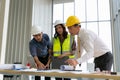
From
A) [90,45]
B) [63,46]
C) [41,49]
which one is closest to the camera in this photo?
[90,45]

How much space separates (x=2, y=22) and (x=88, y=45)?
1.72 metres

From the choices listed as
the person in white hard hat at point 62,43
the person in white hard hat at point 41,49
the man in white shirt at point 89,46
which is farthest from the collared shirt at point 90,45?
the person in white hard hat at point 41,49

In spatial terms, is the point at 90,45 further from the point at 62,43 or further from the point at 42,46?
the point at 42,46

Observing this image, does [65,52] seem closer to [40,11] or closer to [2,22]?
[2,22]

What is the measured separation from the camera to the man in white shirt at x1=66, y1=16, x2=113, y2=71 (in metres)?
1.89

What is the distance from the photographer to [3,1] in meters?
3.05

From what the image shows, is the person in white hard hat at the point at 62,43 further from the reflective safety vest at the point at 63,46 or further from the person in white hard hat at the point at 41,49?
the person in white hard hat at the point at 41,49

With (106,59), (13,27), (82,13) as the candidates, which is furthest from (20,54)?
(106,59)

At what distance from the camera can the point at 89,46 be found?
193 centimetres

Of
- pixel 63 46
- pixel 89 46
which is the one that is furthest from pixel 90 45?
pixel 63 46

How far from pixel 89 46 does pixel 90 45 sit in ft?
0.05

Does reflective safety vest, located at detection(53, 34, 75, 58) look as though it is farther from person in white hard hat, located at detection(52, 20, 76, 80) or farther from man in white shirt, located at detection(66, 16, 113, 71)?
man in white shirt, located at detection(66, 16, 113, 71)

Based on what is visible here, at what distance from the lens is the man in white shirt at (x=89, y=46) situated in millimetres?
Answer: 1888

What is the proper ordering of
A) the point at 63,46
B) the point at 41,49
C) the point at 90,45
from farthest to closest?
the point at 41,49 < the point at 63,46 < the point at 90,45
